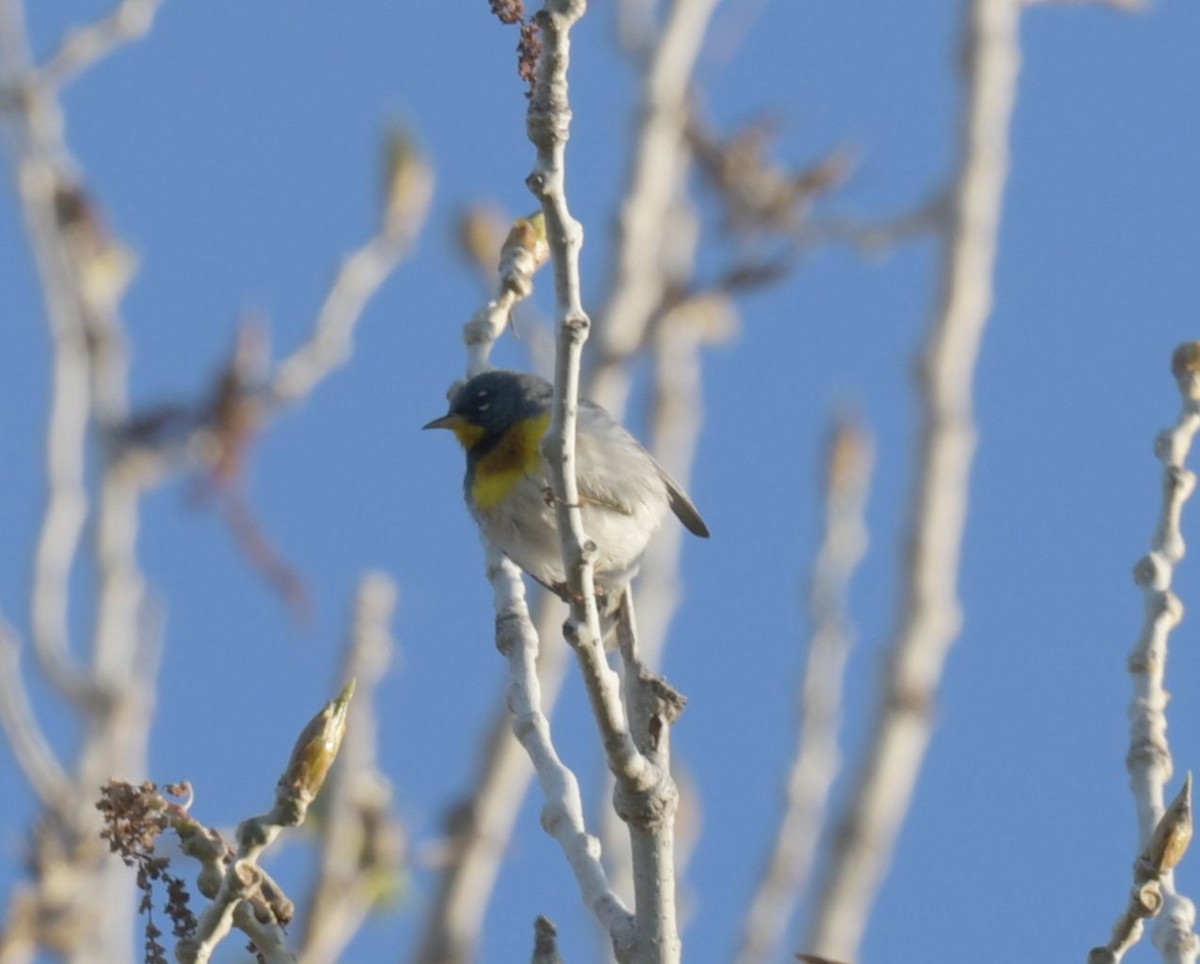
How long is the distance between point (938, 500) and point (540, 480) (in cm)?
402

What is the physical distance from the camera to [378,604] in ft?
22.8

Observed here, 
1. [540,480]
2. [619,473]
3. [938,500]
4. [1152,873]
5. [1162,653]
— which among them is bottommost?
[1152,873]

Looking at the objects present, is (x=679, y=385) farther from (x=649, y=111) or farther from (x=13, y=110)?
(x=13, y=110)

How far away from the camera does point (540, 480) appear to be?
5.52 m

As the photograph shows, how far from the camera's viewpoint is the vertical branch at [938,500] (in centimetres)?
843

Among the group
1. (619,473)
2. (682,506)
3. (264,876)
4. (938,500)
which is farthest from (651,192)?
(264,876)

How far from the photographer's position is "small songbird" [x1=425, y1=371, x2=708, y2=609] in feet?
18.2

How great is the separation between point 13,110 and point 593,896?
14.9ft

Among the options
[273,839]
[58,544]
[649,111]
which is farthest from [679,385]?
[273,839]

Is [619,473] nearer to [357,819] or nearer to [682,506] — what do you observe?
[682,506]

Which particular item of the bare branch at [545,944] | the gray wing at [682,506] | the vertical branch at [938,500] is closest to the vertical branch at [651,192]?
the vertical branch at [938,500]

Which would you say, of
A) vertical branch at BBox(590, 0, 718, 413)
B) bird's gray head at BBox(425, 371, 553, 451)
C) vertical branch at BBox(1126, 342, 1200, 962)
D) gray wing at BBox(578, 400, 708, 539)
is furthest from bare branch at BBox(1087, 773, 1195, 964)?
vertical branch at BBox(590, 0, 718, 413)

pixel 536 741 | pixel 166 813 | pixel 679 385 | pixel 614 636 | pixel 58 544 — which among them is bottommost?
pixel 166 813

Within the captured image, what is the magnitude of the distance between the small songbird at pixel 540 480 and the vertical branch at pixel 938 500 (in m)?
2.68
